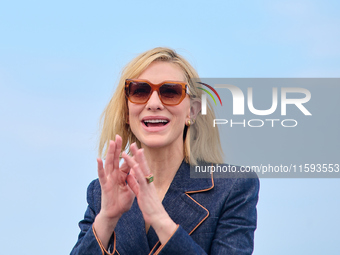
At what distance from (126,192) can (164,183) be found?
2.68ft

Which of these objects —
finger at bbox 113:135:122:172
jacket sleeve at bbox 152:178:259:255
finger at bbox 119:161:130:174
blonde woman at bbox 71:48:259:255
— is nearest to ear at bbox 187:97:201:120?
blonde woman at bbox 71:48:259:255

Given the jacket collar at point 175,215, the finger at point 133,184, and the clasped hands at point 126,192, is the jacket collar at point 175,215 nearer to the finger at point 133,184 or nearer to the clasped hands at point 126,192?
the clasped hands at point 126,192

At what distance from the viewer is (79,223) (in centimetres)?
545

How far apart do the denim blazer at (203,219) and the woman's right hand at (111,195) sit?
→ 114 millimetres

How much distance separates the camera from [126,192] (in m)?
4.58

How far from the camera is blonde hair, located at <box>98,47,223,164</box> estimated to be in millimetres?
5344

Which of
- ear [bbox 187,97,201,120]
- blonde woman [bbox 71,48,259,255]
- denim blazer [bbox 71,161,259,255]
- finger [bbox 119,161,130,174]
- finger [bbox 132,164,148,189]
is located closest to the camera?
finger [bbox 132,164,148,189]

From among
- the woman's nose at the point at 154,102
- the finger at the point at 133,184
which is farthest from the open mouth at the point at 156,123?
the finger at the point at 133,184

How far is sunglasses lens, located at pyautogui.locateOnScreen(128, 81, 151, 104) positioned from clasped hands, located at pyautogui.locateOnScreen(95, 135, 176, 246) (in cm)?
79

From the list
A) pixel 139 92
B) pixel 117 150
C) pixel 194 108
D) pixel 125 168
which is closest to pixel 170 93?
pixel 139 92

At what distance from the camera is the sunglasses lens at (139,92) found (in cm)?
509

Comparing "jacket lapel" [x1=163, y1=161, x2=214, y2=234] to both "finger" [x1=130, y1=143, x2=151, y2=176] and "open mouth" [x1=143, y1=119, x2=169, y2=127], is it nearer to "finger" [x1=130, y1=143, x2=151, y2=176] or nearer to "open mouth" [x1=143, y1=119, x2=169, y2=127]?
"open mouth" [x1=143, y1=119, x2=169, y2=127]

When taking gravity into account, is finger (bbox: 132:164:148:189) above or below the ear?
below

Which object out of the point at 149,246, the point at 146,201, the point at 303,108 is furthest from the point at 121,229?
the point at 303,108
